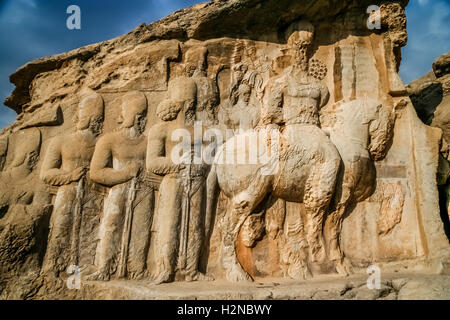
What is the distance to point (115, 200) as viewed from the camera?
15.8ft

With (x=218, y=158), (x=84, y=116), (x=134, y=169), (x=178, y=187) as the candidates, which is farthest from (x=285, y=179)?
(x=84, y=116)

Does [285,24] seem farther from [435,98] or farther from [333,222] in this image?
[435,98]

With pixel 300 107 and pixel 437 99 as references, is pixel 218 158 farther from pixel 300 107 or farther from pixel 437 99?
pixel 437 99

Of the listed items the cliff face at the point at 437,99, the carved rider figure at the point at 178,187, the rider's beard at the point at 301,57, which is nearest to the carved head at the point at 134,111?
the carved rider figure at the point at 178,187

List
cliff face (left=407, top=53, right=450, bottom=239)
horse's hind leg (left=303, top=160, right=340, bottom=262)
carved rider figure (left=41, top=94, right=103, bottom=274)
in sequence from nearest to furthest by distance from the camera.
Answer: carved rider figure (left=41, top=94, right=103, bottom=274)
horse's hind leg (left=303, top=160, right=340, bottom=262)
cliff face (left=407, top=53, right=450, bottom=239)

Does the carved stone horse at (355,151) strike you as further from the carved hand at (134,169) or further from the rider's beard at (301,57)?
the carved hand at (134,169)

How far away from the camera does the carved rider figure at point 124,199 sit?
4.67 meters

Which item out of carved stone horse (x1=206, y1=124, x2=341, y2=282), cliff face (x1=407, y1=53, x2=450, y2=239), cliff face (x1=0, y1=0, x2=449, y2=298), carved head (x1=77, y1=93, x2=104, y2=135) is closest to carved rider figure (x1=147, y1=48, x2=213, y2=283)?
cliff face (x1=0, y1=0, x2=449, y2=298)

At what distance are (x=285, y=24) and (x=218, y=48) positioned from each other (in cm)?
98

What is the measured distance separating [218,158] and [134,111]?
123cm

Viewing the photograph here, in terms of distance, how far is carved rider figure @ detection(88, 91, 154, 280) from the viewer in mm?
4668

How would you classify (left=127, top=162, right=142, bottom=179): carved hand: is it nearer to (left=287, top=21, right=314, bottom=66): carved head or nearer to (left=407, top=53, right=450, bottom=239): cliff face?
(left=287, top=21, right=314, bottom=66): carved head

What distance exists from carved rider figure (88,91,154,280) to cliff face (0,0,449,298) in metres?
0.02

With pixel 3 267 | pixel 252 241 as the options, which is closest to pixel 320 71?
pixel 252 241
